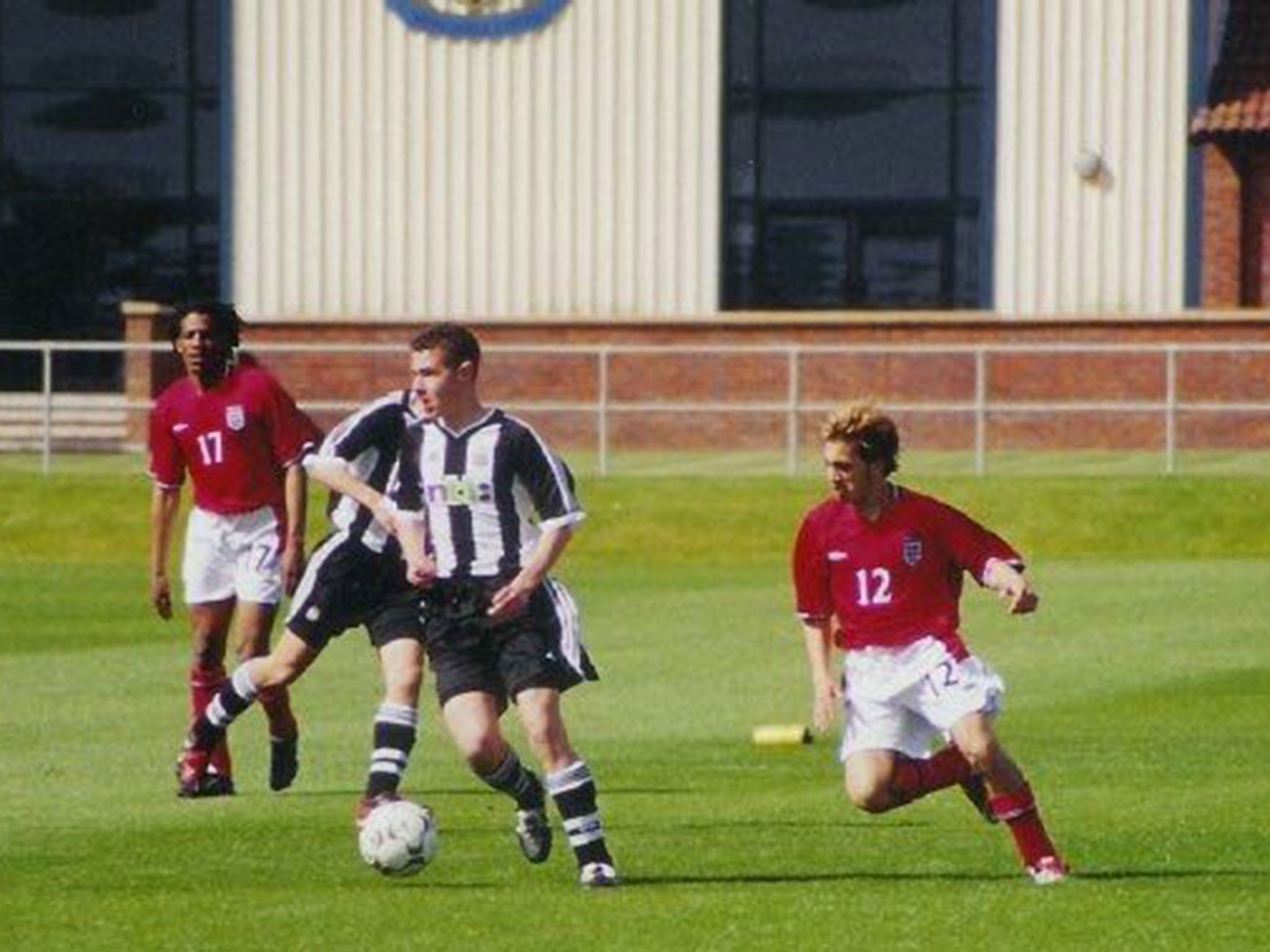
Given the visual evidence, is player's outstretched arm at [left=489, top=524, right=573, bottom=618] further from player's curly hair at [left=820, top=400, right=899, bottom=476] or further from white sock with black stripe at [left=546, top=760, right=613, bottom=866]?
player's curly hair at [left=820, top=400, right=899, bottom=476]

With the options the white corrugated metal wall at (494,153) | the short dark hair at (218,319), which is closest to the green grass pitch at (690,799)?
the short dark hair at (218,319)

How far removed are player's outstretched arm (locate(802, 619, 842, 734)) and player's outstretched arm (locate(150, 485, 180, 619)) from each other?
4603 mm

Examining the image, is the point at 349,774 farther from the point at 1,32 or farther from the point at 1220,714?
the point at 1,32

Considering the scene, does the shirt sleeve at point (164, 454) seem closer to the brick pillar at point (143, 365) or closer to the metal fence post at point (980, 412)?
the metal fence post at point (980, 412)

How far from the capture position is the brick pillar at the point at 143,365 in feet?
135

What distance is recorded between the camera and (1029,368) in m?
40.2

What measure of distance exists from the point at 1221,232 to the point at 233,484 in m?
26.5

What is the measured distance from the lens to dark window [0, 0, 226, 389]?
4619 cm

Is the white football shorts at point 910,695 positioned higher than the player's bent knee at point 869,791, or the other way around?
the white football shorts at point 910,695

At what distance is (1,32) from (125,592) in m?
17.1

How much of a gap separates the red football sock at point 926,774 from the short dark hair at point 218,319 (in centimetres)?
423

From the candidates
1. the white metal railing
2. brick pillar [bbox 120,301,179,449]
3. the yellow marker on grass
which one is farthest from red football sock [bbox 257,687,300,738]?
brick pillar [bbox 120,301,179,449]

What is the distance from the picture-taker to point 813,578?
13.6m

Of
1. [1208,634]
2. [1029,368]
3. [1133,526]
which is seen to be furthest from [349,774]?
[1029,368]
